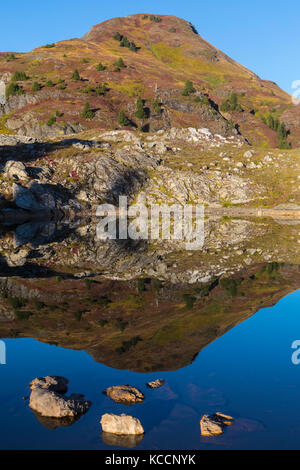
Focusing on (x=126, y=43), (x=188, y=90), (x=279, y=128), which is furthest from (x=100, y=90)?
(x=126, y=43)

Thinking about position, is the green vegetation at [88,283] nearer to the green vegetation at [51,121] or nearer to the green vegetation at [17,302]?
the green vegetation at [17,302]

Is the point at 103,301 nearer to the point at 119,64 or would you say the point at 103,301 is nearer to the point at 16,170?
the point at 16,170

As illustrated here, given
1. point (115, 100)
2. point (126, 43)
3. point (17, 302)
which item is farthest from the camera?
point (126, 43)

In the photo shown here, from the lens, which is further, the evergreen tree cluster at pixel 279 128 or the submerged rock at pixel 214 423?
the evergreen tree cluster at pixel 279 128

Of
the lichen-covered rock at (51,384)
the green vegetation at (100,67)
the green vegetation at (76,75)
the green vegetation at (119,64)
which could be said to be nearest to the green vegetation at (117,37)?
the green vegetation at (119,64)

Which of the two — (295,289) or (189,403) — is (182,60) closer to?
(295,289)

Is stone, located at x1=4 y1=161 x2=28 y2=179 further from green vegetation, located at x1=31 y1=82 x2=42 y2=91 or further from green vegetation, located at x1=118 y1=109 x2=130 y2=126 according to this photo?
green vegetation, located at x1=31 y1=82 x2=42 y2=91
